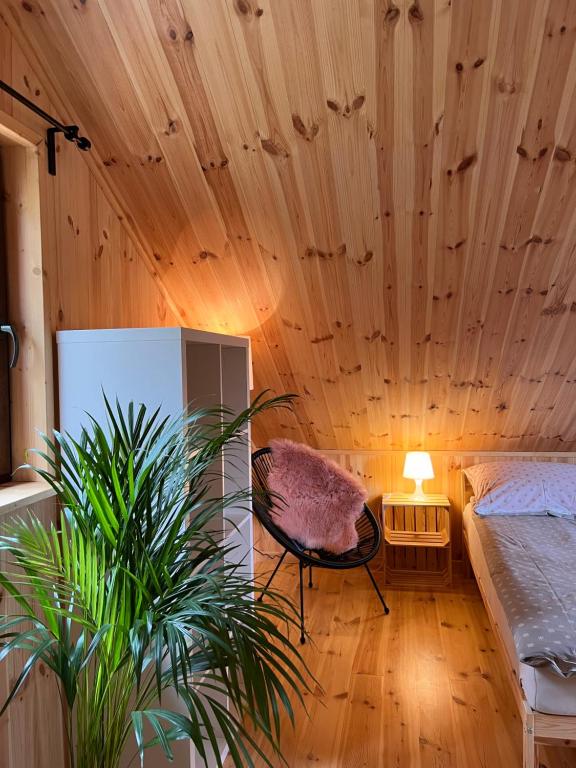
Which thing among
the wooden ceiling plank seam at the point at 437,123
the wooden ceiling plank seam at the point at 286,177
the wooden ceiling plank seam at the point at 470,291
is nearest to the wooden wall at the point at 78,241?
the wooden ceiling plank seam at the point at 286,177

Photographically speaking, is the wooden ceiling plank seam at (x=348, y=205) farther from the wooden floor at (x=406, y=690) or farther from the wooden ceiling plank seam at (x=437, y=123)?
the wooden floor at (x=406, y=690)

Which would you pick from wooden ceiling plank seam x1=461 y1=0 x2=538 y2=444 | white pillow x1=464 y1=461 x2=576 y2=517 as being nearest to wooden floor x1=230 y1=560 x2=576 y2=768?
white pillow x1=464 y1=461 x2=576 y2=517

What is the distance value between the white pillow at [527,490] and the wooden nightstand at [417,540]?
34 cm

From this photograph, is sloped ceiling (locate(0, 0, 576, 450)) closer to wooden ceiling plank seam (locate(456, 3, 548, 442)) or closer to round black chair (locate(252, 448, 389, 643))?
wooden ceiling plank seam (locate(456, 3, 548, 442))

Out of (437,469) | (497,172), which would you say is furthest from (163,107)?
(437,469)

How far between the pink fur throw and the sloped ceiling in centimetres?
54

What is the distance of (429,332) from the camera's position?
10.1 ft

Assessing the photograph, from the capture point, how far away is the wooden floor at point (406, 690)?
6.95ft

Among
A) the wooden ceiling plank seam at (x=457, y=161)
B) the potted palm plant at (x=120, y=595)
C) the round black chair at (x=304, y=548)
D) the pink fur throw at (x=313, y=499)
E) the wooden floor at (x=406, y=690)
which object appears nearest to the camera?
the potted palm plant at (x=120, y=595)

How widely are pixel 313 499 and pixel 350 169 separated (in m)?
1.68

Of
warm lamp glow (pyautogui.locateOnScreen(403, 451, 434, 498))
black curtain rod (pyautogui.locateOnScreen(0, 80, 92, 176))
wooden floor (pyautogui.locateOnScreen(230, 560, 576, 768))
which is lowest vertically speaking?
wooden floor (pyautogui.locateOnScreen(230, 560, 576, 768))

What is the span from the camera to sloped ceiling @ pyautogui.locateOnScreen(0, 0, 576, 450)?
182 cm

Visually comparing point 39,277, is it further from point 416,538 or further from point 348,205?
point 416,538

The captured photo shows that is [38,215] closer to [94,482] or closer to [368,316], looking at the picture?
[94,482]
